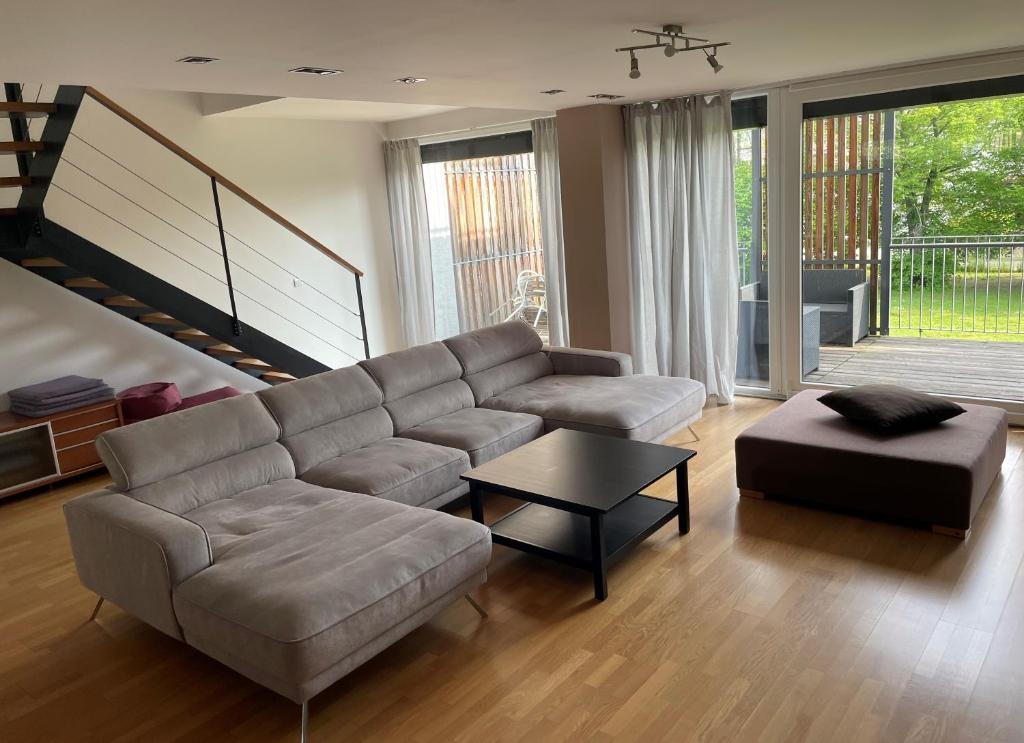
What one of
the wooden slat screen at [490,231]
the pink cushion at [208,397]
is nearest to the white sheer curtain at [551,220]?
the wooden slat screen at [490,231]

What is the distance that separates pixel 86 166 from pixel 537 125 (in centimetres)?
325

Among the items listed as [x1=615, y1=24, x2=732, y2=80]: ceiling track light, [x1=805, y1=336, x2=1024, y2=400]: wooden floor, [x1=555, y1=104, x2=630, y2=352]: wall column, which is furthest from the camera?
[x1=555, y1=104, x2=630, y2=352]: wall column

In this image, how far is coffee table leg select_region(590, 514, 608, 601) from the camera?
304 centimetres

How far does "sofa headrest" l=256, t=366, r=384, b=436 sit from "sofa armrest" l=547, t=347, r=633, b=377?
1.41m

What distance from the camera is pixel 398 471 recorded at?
143 inches

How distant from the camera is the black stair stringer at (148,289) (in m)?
4.55

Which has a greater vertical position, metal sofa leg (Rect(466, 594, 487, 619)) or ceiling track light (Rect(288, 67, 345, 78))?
ceiling track light (Rect(288, 67, 345, 78))

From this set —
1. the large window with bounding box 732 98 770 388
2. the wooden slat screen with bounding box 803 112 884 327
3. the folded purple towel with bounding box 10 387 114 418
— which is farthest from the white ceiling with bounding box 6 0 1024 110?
the folded purple towel with bounding box 10 387 114 418

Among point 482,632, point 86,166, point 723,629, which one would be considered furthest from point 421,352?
point 86,166

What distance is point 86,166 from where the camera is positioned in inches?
211

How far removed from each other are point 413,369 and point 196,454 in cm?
139

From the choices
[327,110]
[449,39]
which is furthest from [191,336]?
[449,39]

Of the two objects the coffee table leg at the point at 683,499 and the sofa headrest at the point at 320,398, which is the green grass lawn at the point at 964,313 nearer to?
the coffee table leg at the point at 683,499

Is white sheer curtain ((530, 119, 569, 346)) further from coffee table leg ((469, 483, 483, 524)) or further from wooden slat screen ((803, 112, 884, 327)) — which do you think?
coffee table leg ((469, 483, 483, 524))
